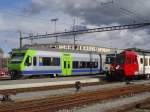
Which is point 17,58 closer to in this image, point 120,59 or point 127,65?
point 120,59

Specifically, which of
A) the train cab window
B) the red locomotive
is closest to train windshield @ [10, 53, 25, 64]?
the train cab window

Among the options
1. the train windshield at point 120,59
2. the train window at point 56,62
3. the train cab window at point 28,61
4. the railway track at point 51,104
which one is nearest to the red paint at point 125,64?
the train windshield at point 120,59

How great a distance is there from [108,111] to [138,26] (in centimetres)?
3254

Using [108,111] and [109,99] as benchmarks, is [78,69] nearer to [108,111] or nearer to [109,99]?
[109,99]

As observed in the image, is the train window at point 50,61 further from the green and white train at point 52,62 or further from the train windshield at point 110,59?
the train windshield at point 110,59

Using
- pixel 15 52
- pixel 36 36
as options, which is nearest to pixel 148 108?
pixel 15 52

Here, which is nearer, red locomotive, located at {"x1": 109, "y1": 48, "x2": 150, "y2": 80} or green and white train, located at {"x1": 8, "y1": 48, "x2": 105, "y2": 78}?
green and white train, located at {"x1": 8, "y1": 48, "x2": 105, "y2": 78}

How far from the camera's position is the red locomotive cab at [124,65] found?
33188 millimetres

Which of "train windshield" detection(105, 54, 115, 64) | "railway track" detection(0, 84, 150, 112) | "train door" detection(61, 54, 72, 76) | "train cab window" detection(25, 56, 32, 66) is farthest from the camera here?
"train door" detection(61, 54, 72, 76)

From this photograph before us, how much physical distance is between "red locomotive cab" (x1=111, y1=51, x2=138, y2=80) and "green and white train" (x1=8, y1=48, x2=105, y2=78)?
21.2ft

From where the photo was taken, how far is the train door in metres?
38.1

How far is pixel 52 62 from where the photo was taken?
119 feet

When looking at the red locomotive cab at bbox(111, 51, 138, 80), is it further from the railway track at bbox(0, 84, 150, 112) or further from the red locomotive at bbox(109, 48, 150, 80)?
the railway track at bbox(0, 84, 150, 112)

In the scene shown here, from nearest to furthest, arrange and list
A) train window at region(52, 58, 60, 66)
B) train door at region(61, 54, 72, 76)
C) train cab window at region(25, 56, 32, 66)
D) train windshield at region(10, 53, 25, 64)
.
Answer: train cab window at region(25, 56, 32, 66) < train windshield at region(10, 53, 25, 64) < train window at region(52, 58, 60, 66) < train door at region(61, 54, 72, 76)
